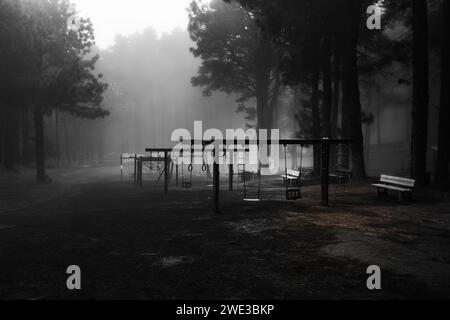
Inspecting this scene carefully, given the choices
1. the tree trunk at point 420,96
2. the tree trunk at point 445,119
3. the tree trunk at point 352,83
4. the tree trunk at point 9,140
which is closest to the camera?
the tree trunk at point 420,96

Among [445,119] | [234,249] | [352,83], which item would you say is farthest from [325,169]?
[352,83]

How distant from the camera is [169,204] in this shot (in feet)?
54.4

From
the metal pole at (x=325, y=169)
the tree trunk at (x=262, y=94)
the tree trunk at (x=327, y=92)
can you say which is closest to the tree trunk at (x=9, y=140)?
the tree trunk at (x=262, y=94)

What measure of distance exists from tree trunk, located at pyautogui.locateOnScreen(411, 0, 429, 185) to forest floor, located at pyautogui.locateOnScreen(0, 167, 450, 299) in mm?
1383

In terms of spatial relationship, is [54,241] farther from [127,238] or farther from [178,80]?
[178,80]

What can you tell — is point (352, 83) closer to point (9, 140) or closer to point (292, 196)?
point (292, 196)

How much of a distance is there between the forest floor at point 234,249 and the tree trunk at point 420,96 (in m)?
1.38

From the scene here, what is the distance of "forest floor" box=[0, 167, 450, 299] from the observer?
6.51 m

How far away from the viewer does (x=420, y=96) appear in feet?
53.9

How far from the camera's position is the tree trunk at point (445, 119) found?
16.6 metres

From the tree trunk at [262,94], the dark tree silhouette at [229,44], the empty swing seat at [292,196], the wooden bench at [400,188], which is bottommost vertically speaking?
the empty swing seat at [292,196]

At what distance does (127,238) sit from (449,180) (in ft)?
40.7

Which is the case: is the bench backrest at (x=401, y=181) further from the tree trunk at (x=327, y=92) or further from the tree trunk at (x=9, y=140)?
the tree trunk at (x=9, y=140)
